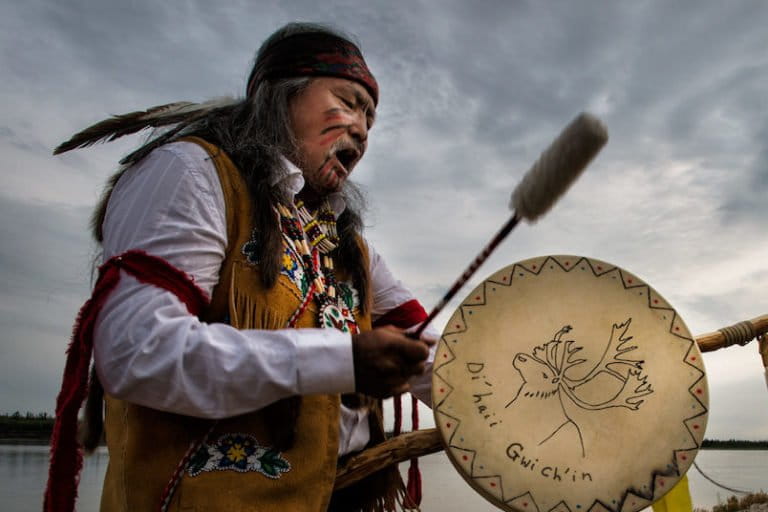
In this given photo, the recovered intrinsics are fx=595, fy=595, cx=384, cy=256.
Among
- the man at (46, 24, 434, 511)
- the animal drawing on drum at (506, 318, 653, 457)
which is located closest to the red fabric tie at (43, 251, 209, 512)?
the man at (46, 24, 434, 511)

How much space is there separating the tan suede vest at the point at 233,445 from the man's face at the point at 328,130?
285mm

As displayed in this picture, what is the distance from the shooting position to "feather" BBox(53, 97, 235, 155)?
161 cm

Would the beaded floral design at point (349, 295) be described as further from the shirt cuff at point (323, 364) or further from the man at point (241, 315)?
the shirt cuff at point (323, 364)

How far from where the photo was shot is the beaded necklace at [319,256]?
4.68 feet

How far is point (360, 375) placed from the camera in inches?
42.9

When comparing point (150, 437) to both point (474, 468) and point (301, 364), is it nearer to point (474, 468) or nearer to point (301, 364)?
point (301, 364)

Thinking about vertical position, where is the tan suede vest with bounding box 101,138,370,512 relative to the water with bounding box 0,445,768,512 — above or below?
above

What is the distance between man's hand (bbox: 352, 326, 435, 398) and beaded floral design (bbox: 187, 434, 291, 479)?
27 cm

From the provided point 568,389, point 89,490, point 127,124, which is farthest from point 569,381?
point 89,490

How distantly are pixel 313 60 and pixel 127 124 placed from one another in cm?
54

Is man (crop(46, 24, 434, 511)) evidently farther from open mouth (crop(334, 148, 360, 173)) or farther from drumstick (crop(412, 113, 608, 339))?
drumstick (crop(412, 113, 608, 339))

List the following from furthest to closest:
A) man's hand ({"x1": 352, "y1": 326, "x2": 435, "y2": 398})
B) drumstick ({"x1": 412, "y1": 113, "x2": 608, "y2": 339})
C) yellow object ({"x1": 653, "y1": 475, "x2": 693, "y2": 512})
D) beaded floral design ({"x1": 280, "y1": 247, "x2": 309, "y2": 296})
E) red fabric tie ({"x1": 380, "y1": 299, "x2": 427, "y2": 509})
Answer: yellow object ({"x1": 653, "y1": 475, "x2": 693, "y2": 512}) < red fabric tie ({"x1": 380, "y1": 299, "x2": 427, "y2": 509}) < beaded floral design ({"x1": 280, "y1": 247, "x2": 309, "y2": 296}) < man's hand ({"x1": 352, "y1": 326, "x2": 435, "y2": 398}) < drumstick ({"x1": 412, "y1": 113, "x2": 608, "y2": 339})

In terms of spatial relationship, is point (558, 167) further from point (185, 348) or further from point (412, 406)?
point (412, 406)

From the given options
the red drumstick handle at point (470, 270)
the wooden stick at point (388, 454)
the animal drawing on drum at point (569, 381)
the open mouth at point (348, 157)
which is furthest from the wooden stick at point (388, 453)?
the open mouth at point (348, 157)
